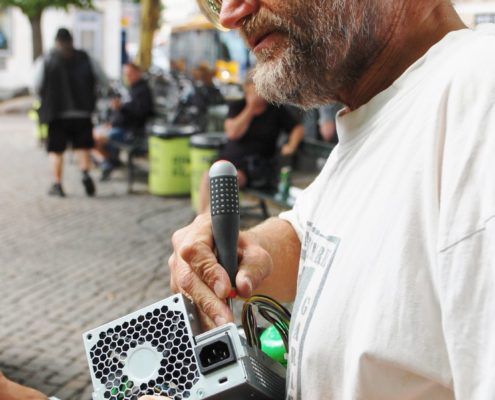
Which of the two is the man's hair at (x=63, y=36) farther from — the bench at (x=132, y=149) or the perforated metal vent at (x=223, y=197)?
the perforated metal vent at (x=223, y=197)

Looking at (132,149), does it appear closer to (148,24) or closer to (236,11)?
(148,24)

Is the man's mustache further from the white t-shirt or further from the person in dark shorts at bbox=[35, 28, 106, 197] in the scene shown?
the person in dark shorts at bbox=[35, 28, 106, 197]

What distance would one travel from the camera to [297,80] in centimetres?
139

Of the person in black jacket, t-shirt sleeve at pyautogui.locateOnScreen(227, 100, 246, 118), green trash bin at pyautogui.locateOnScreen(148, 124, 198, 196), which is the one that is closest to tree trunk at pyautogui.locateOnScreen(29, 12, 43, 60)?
the person in black jacket

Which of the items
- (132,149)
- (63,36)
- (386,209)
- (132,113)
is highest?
(386,209)

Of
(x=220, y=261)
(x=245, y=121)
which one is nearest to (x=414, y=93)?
(x=220, y=261)

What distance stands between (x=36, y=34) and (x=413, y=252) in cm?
2453

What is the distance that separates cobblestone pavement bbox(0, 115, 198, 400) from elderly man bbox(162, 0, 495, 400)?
107 inches

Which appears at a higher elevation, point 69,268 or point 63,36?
point 63,36

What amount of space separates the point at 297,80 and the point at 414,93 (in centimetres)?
28

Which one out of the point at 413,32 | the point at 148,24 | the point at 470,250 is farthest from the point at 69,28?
the point at 470,250

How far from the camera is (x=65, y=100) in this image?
901 cm

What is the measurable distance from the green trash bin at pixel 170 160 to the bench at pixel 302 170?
169 centimetres

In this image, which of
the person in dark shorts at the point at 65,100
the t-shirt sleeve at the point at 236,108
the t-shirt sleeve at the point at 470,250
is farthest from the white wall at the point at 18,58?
the t-shirt sleeve at the point at 470,250
